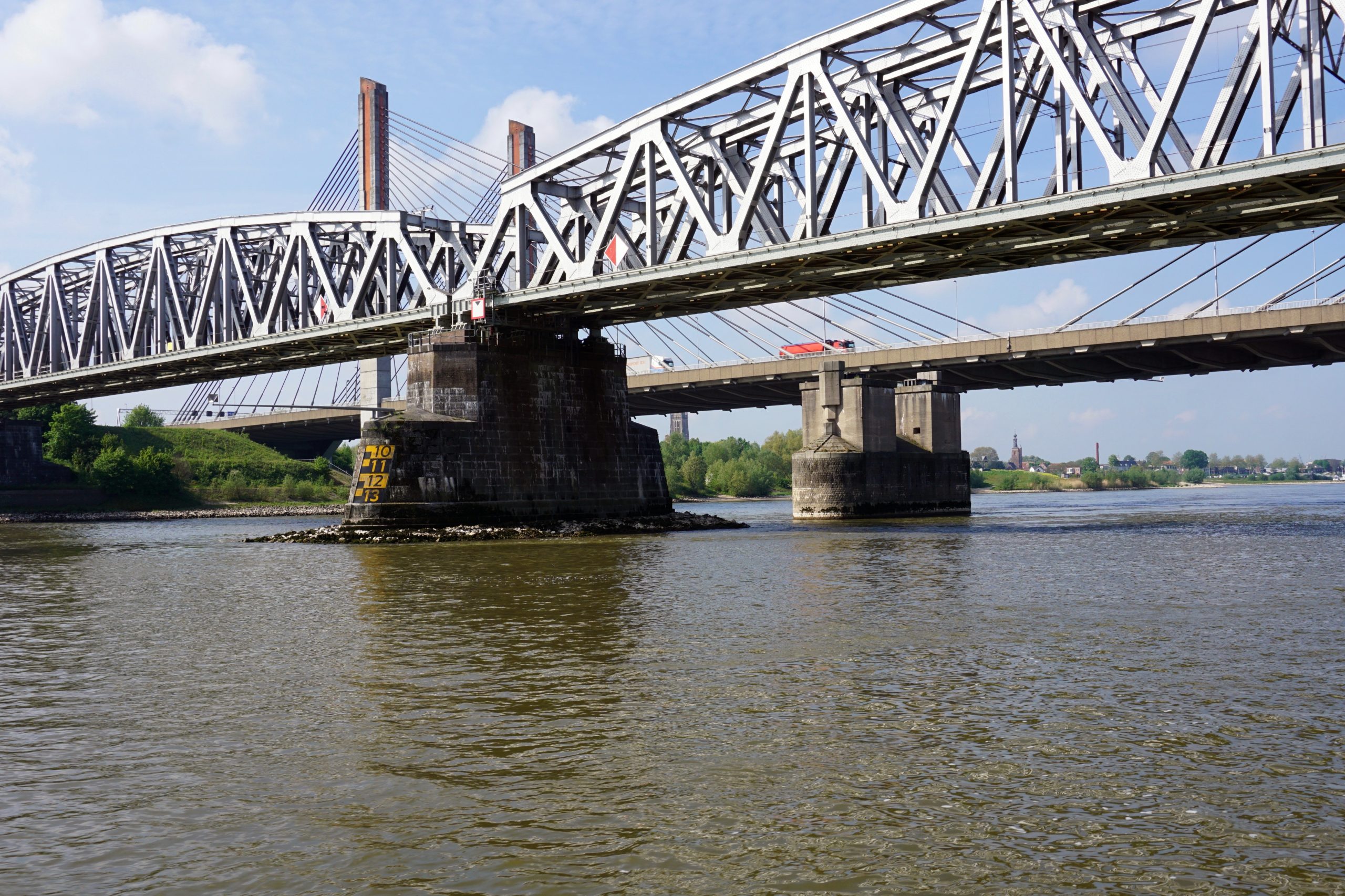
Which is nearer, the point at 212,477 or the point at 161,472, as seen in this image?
the point at 161,472

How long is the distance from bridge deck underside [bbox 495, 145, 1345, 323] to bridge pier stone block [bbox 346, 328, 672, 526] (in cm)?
321

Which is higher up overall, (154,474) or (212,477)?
(154,474)

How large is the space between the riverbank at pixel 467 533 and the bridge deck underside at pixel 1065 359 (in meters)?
28.4

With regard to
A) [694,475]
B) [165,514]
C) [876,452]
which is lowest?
[165,514]

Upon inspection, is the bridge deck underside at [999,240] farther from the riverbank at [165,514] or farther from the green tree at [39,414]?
the green tree at [39,414]

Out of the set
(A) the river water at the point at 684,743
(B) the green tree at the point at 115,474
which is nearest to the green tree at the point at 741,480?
(B) the green tree at the point at 115,474

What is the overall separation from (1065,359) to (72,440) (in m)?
89.7

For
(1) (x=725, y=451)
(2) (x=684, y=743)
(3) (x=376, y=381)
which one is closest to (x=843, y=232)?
(2) (x=684, y=743)

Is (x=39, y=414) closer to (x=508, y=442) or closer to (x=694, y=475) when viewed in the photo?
(x=694, y=475)

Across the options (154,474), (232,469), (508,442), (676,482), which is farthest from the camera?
(676,482)

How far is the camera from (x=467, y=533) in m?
49.1

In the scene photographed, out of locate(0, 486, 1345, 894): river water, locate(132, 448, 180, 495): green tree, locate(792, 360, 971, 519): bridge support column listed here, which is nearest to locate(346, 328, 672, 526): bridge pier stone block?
locate(792, 360, 971, 519): bridge support column

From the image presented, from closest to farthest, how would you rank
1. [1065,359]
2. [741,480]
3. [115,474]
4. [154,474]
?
[1065,359] < [115,474] < [154,474] < [741,480]

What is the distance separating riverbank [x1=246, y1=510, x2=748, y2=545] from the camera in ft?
159
